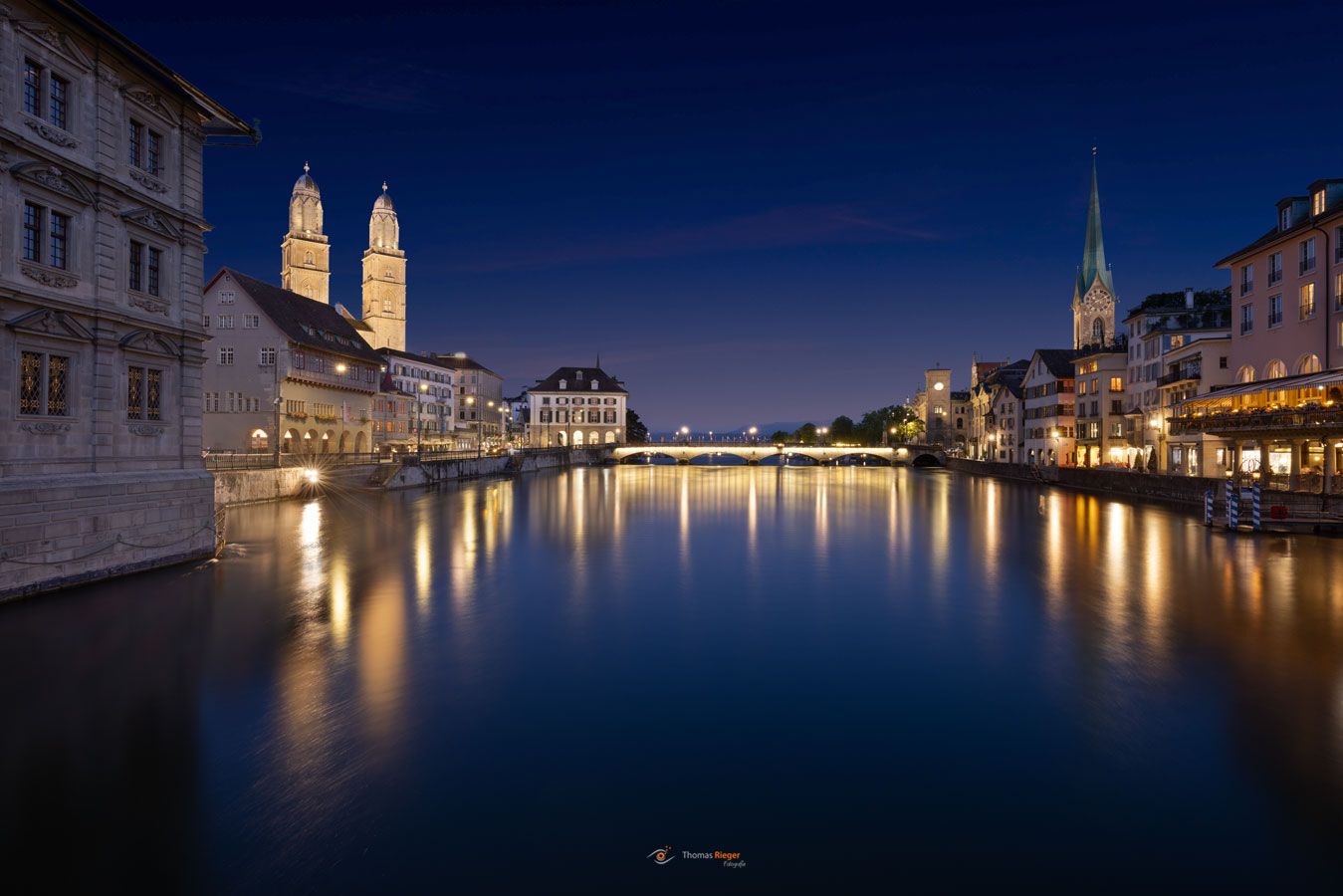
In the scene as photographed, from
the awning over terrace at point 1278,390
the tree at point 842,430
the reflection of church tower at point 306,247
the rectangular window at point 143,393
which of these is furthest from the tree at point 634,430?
the rectangular window at point 143,393

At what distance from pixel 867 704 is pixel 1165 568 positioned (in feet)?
62.6

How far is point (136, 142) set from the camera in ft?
70.4

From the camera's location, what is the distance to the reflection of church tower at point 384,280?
458ft

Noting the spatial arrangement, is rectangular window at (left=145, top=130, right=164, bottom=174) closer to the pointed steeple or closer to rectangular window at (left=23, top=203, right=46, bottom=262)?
rectangular window at (left=23, top=203, right=46, bottom=262)

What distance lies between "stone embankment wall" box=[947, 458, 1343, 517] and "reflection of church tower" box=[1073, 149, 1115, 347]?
72601 millimetres

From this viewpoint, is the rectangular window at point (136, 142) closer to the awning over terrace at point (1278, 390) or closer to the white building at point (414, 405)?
the awning over terrace at point (1278, 390)

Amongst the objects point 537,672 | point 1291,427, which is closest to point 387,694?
point 537,672

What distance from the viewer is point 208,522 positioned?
2550 cm

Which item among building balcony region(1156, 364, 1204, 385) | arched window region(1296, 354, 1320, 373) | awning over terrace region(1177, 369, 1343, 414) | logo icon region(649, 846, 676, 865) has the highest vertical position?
building balcony region(1156, 364, 1204, 385)

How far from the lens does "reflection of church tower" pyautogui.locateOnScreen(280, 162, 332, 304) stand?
422ft

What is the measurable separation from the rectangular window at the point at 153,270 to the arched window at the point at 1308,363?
53.8 metres

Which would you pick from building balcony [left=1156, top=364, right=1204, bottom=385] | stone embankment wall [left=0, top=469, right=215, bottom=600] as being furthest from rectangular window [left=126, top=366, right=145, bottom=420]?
building balcony [left=1156, top=364, right=1204, bottom=385]

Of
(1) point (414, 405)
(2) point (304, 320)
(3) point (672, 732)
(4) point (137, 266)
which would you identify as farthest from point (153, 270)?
(1) point (414, 405)

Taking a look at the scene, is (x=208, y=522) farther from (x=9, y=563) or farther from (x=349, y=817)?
(x=349, y=817)
